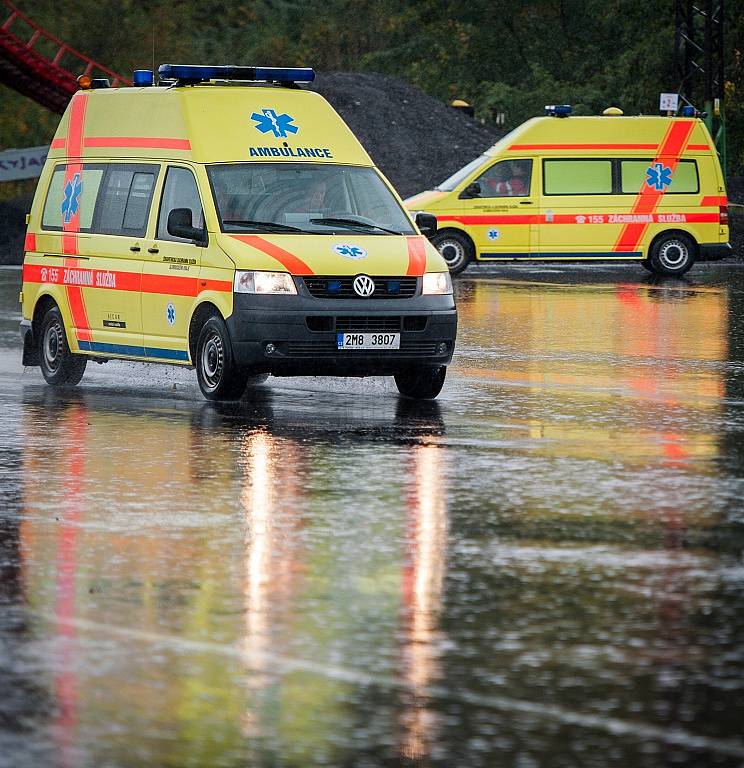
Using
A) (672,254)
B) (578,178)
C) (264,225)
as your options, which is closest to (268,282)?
(264,225)

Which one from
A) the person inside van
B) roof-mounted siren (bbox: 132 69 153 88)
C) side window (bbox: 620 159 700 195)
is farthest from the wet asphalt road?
side window (bbox: 620 159 700 195)

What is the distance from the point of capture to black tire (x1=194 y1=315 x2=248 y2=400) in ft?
50.1

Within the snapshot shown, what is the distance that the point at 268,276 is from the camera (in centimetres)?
1515

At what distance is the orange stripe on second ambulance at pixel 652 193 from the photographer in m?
33.4

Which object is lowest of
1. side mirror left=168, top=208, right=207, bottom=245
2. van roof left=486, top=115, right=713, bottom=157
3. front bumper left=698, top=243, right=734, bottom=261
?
front bumper left=698, top=243, right=734, bottom=261

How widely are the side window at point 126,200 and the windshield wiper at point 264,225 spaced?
2.95ft

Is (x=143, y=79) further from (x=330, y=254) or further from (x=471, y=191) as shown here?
(x=471, y=191)

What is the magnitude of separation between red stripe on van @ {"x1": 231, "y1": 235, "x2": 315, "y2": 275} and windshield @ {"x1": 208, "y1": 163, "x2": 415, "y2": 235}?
0.32 meters

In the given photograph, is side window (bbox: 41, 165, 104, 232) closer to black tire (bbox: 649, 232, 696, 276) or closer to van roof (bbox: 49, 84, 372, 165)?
van roof (bbox: 49, 84, 372, 165)

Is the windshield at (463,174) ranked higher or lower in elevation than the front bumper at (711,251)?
higher

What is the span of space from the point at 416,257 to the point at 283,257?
973mm

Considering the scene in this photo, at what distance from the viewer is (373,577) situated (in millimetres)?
8703

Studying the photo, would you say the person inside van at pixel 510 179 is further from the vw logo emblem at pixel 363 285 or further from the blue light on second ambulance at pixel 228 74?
the vw logo emblem at pixel 363 285

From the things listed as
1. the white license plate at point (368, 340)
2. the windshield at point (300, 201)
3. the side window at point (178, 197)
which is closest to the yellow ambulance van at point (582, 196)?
the windshield at point (300, 201)
